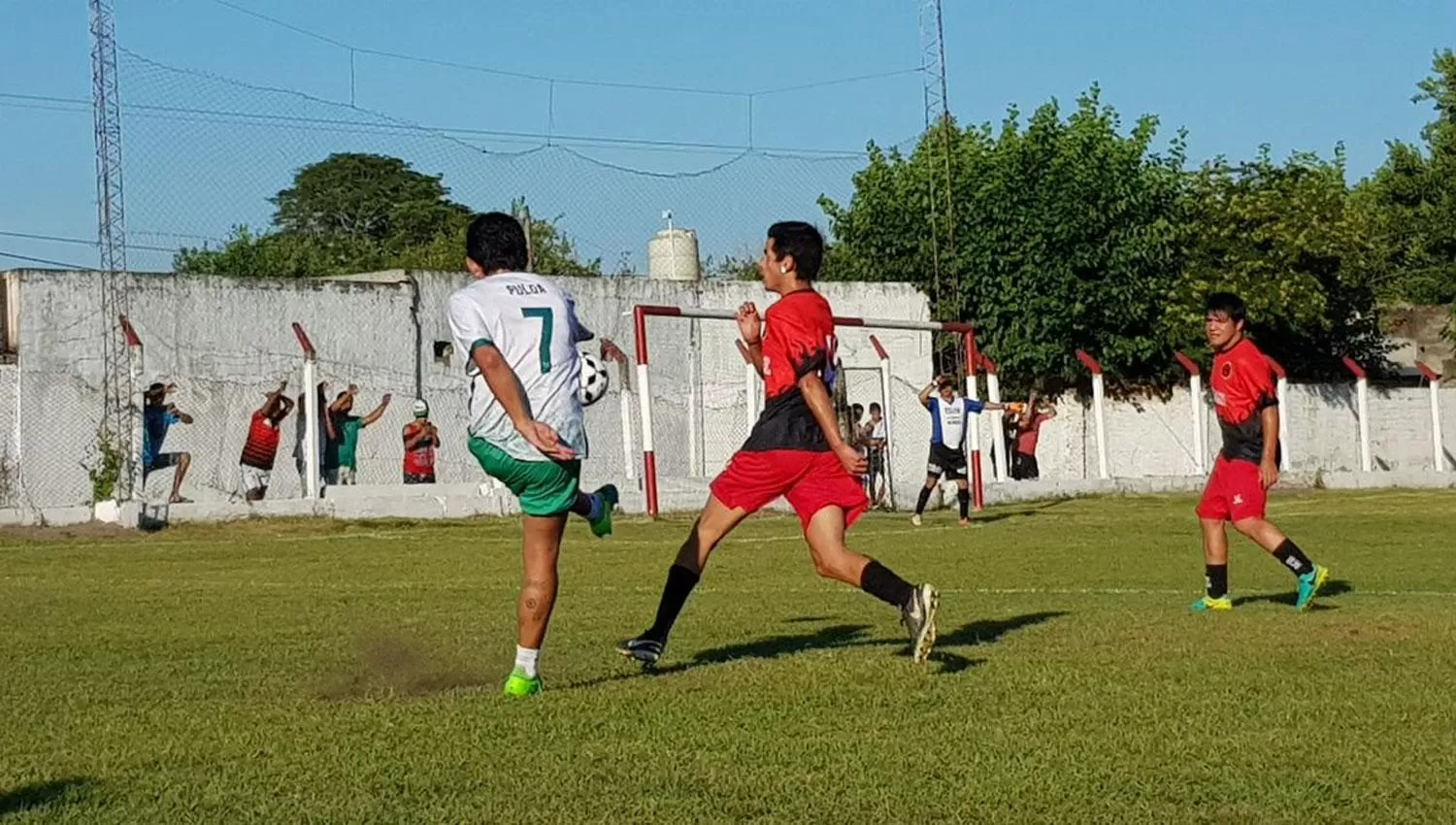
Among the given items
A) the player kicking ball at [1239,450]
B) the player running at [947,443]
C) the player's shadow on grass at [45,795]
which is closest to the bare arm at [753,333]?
the player's shadow on grass at [45,795]

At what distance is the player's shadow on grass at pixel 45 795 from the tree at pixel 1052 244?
31658 millimetres

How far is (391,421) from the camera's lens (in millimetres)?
30500

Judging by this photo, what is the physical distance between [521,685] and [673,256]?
29.6 meters

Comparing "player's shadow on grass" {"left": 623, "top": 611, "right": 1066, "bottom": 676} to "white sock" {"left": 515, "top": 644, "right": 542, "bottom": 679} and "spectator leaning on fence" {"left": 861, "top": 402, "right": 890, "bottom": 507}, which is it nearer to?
"white sock" {"left": 515, "top": 644, "right": 542, "bottom": 679}

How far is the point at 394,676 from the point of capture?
8.42 m

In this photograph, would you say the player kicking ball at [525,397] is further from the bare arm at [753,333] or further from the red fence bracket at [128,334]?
the red fence bracket at [128,334]

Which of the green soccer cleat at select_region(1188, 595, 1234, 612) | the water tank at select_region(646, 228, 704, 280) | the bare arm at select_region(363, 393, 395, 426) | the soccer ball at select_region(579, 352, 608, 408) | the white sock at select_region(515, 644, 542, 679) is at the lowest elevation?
the green soccer cleat at select_region(1188, 595, 1234, 612)

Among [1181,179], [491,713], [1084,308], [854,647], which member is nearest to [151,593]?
[854,647]

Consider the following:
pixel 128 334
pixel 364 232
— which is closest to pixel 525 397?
pixel 128 334

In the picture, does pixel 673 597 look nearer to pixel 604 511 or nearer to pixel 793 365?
pixel 604 511

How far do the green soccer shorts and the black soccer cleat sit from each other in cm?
92

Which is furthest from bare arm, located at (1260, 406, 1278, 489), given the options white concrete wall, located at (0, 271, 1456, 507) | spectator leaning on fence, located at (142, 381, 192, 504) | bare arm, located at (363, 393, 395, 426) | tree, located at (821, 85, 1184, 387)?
tree, located at (821, 85, 1184, 387)

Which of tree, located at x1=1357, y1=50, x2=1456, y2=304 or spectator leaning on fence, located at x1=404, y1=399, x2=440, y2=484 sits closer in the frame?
spectator leaning on fence, located at x1=404, y1=399, x2=440, y2=484

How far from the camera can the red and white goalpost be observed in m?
24.4
